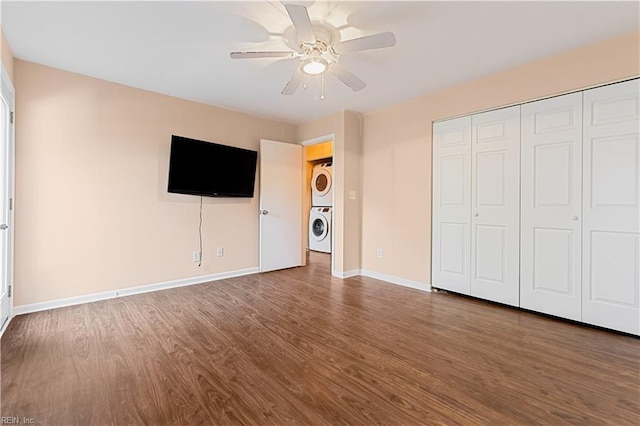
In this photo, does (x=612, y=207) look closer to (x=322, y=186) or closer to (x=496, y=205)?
(x=496, y=205)

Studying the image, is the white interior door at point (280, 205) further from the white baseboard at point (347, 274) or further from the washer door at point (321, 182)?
the washer door at point (321, 182)

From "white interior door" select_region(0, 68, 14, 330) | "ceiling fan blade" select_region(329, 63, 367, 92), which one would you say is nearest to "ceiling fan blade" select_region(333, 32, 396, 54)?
"ceiling fan blade" select_region(329, 63, 367, 92)

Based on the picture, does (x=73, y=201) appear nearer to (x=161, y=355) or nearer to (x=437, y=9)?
(x=161, y=355)

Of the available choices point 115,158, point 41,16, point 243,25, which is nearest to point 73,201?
point 115,158

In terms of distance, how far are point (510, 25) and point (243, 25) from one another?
6.38ft

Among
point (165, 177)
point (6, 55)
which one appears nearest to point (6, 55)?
point (6, 55)

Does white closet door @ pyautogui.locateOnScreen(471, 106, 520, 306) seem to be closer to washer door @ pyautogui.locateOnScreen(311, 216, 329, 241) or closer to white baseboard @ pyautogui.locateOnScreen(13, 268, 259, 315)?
white baseboard @ pyautogui.locateOnScreen(13, 268, 259, 315)

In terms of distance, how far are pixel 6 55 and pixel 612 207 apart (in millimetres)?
5049

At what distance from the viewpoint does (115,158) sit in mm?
3191

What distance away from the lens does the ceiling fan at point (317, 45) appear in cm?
186

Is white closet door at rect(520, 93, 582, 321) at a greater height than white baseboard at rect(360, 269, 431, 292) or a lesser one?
greater

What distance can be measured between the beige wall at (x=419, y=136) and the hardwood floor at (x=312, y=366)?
103 cm

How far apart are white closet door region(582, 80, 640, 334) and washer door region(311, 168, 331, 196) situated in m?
4.33

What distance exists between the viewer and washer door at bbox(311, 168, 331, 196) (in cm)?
625
